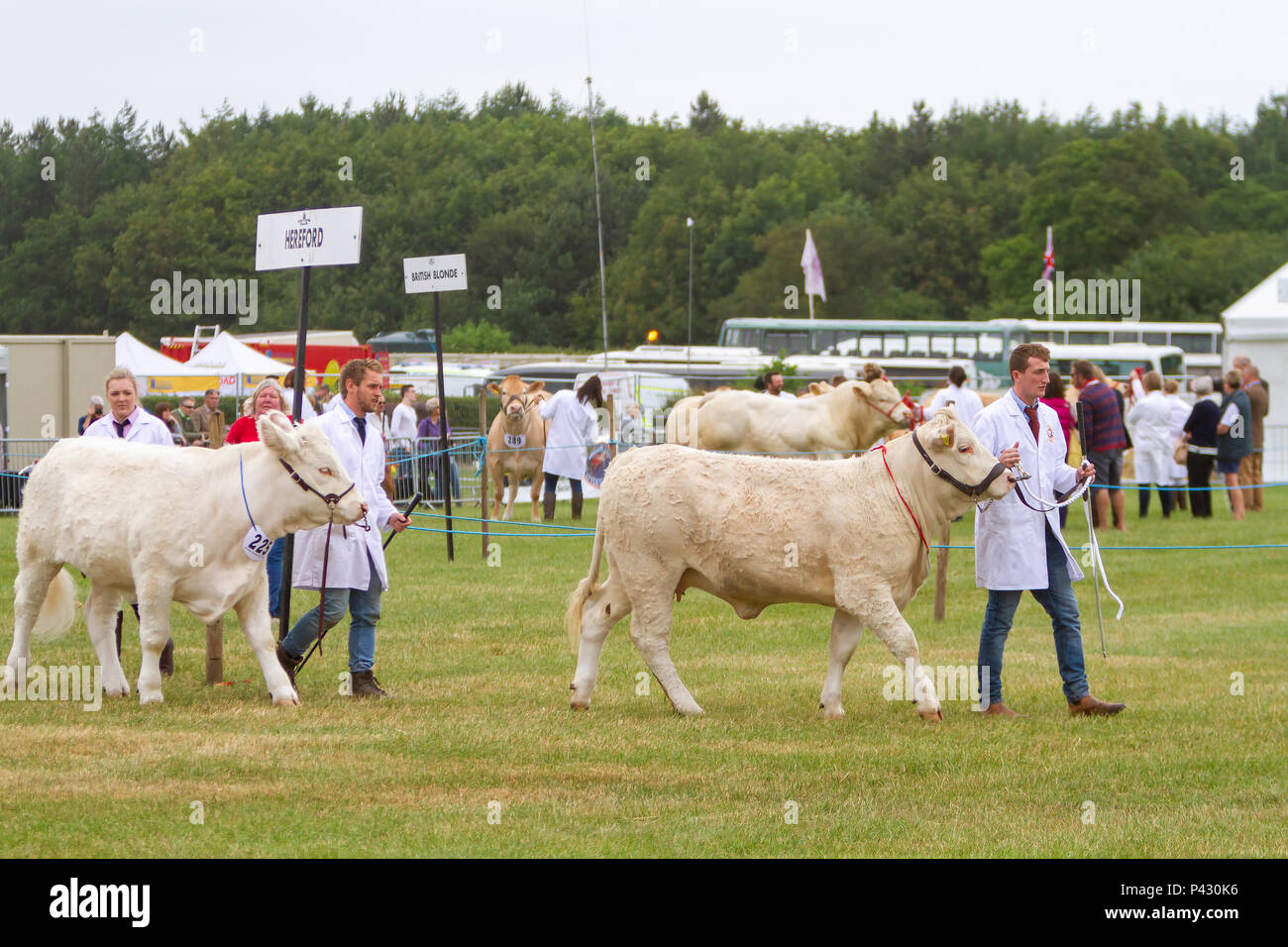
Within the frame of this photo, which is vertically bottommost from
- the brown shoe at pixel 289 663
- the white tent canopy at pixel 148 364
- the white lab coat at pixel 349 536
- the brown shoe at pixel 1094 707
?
the brown shoe at pixel 1094 707

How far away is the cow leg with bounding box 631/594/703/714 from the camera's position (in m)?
9.62

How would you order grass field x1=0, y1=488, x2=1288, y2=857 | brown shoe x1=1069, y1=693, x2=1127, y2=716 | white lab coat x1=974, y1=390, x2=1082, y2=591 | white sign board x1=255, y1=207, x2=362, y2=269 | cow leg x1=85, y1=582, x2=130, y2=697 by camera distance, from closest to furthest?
grass field x1=0, y1=488, x2=1288, y2=857 → white lab coat x1=974, y1=390, x2=1082, y2=591 → brown shoe x1=1069, y1=693, x2=1127, y2=716 → cow leg x1=85, y1=582, x2=130, y2=697 → white sign board x1=255, y1=207, x2=362, y2=269

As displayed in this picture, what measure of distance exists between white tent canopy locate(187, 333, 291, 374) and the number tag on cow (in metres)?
24.8

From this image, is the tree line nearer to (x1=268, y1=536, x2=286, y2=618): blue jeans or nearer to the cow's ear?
(x1=268, y1=536, x2=286, y2=618): blue jeans

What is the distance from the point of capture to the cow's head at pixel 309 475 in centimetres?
943

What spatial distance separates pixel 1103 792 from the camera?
7781 millimetres

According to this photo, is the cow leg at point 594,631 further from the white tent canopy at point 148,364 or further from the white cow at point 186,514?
the white tent canopy at point 148,364

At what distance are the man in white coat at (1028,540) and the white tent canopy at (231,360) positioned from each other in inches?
1016

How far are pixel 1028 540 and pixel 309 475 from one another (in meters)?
4.41

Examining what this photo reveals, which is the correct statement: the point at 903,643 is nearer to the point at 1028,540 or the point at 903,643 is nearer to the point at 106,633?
the point at 1028,540

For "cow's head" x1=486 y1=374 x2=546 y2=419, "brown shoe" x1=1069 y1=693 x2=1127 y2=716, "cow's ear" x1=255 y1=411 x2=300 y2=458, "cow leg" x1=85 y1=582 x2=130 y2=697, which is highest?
"cow's head" x1=486 y1=374 x2=546 y2=419

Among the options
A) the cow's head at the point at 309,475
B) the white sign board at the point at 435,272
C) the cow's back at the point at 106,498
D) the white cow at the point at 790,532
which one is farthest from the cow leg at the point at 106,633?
the white sign board at the point at 435,272

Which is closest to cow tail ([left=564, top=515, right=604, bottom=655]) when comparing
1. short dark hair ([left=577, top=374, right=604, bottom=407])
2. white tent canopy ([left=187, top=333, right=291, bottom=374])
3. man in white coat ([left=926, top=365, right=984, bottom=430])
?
man in white coat ([left=926, top=365, right=984, bottom=430])

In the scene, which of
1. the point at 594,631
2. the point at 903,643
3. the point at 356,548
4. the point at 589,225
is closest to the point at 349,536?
the point at 356,548
